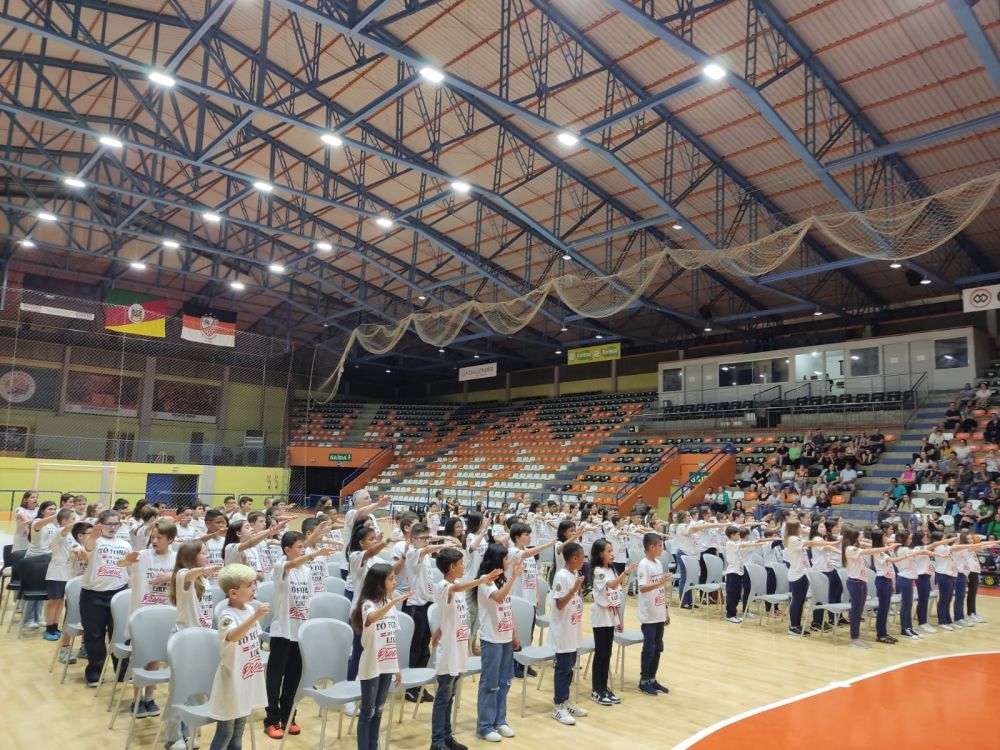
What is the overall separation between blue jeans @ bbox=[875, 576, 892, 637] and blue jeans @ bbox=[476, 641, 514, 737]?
6741 millimetres

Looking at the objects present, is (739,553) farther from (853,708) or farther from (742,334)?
(742,334)

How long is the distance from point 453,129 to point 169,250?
50.5 ft

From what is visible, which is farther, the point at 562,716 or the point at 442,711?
the point at 562,716

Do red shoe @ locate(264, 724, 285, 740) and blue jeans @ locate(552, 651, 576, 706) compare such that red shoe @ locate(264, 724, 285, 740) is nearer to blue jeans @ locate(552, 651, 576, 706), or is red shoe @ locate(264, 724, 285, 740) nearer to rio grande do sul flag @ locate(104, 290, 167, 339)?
blue jeans @ locate(552, 651, 576, 706)

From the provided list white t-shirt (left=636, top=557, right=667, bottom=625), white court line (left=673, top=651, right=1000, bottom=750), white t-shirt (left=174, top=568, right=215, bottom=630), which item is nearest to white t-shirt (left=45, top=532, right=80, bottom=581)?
white t-shirt (left=174, top=568, right=215, bottom=630)

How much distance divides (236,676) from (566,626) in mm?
2975

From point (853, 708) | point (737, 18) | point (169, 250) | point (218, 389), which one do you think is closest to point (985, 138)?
point (737, 18)

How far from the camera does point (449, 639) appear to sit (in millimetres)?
5418

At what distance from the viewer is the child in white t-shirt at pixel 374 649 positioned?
482cm

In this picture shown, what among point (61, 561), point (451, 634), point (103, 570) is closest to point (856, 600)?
point (451, 634)

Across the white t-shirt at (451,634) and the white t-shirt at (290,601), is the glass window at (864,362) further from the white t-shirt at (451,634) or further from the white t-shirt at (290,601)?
the white t-shirt at (290,601)

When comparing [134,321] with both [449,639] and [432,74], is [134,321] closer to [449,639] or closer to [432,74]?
[432,74]

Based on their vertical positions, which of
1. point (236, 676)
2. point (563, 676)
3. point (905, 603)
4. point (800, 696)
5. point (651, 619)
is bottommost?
point (800, 696)

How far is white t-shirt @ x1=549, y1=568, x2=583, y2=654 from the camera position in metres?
6.30
